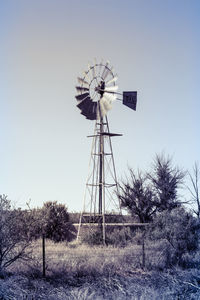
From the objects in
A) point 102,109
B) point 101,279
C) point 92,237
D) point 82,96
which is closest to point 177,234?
point 101,279

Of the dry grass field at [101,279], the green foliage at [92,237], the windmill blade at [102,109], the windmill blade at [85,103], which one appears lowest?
the dry grass field at [101,279]

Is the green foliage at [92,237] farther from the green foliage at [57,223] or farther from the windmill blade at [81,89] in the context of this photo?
the windmill blade at [81,89]

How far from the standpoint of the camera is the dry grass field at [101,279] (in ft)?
28.7

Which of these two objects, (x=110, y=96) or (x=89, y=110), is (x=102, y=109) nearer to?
(x=110, y=96)

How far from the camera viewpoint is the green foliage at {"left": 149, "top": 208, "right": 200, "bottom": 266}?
13539mm

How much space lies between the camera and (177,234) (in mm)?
13609

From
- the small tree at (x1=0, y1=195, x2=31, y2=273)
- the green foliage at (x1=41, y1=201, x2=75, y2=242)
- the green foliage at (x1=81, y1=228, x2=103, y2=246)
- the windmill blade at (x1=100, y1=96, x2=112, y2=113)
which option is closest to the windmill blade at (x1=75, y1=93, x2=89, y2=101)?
the windmill blade at (x1=100, y1=96, x2=112, y2=113)

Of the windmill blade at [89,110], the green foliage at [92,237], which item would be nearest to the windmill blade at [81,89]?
the windmill blade at [89,110]

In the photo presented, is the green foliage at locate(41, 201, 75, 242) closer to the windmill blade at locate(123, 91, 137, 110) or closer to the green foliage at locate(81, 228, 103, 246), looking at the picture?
the green foliage at locate(81, 228, 103, 246)

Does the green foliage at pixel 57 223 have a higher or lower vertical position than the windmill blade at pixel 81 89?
lower

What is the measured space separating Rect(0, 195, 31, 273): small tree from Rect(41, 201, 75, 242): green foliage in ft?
35.3

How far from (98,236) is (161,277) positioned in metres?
8.05

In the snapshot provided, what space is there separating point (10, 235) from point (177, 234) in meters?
6.33

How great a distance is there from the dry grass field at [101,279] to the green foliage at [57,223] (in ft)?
26.5
